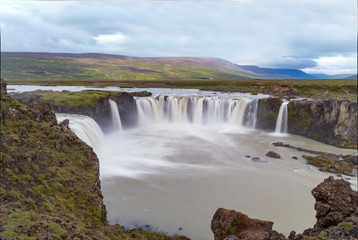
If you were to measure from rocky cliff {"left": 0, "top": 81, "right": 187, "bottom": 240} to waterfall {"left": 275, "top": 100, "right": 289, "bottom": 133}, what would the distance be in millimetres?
39251

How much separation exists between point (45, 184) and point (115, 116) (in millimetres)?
34331

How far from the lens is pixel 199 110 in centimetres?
5375

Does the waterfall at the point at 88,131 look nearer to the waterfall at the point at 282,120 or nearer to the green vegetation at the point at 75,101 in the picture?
the green vegetation at the point at 75,101

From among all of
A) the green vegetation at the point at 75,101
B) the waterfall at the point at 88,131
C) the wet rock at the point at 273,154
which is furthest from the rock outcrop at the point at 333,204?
the green vegetation at the point at 75,101

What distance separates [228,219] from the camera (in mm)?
12992

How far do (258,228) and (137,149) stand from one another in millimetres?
23310

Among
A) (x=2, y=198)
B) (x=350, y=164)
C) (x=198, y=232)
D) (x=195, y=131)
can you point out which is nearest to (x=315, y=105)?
(x=350, y=164)

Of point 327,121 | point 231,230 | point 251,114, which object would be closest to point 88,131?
point 231,230

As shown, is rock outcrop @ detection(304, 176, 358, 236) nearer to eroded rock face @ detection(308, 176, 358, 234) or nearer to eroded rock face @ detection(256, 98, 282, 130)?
eroded rock face @ detection(308, 176, 358, 234)

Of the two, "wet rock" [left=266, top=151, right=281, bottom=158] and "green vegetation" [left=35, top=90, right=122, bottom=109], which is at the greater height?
"green vegetation" [left=35, top=90, right=122, bottom=109]

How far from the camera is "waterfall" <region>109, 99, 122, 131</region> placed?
43.6 metres

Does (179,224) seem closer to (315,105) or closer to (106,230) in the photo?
(106,230)

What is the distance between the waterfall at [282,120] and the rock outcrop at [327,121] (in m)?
0.76

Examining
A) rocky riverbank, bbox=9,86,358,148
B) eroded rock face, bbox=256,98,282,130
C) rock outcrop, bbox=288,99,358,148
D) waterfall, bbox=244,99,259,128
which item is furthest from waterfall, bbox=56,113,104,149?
rock outcrop, bbox=288,99,358,148
